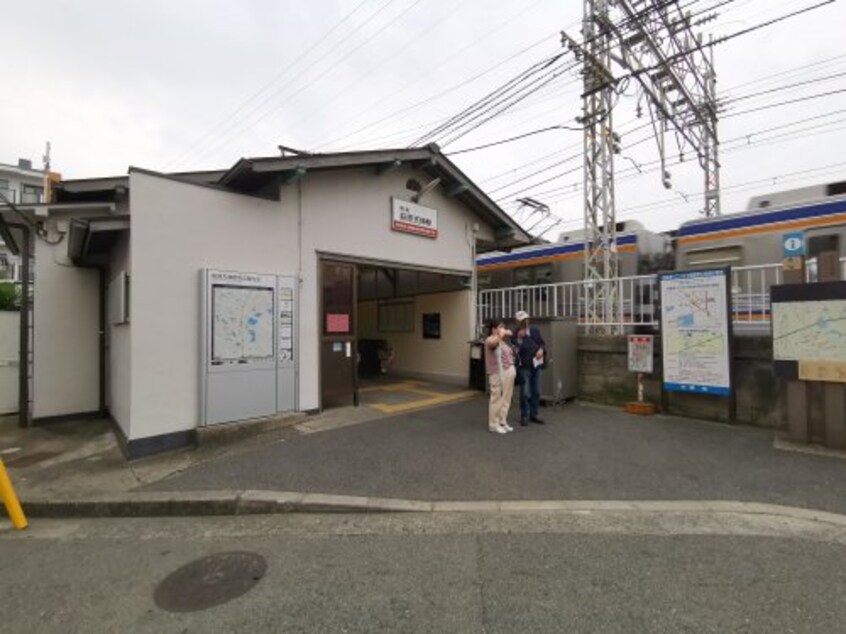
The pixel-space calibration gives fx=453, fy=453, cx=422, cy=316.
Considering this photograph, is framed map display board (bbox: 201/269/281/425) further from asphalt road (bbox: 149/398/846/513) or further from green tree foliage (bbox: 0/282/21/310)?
green tree foliage (bbox: 0/282/21/310)

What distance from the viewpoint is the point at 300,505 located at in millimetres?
4484

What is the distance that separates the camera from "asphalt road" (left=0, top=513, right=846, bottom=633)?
9.07 feet

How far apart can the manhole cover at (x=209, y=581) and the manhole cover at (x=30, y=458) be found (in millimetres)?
4160

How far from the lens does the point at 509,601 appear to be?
2.92 metres

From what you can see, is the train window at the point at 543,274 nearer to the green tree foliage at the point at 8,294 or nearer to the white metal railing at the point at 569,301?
the white metal railing at the point at 569,301

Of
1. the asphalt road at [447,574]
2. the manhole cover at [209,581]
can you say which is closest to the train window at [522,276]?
the asphalt road at [447,574]

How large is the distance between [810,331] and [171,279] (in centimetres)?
846

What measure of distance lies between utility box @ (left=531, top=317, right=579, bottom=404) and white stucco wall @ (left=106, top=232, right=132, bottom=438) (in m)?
6.56

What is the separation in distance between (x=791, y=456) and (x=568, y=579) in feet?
13.8

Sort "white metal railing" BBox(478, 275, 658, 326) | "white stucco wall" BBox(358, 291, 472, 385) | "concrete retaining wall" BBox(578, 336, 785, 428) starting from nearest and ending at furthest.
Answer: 1. "concrete retaining wall" BBox(578, 336, 785, 428)
2. "white metal railing" BBox(478, 275, 658, 326)
3. "white stucco wall" BBox(358, 291, 472, 385)

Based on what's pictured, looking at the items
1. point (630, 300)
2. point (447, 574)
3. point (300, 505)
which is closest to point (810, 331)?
Answer: point (630, 300)

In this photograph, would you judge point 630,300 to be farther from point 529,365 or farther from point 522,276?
point 522,276

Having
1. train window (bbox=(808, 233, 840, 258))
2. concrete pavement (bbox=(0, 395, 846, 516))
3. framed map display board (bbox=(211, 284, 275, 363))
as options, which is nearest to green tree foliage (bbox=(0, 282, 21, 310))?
concrete pavement (bbox=(0, 395, 846, 516))

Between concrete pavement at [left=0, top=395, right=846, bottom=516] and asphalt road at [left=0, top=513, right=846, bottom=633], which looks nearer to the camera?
asphalt road at [left=0, top=513, right=846, bottom=633]
